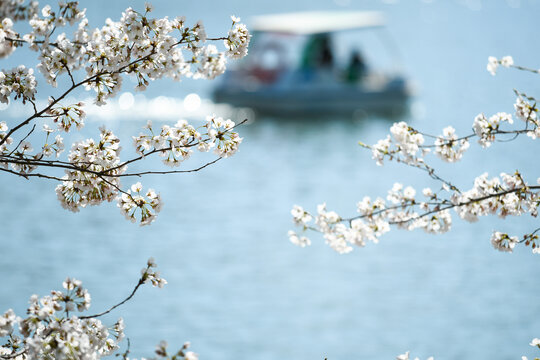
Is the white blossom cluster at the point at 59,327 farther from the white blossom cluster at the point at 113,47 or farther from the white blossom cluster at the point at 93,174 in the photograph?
the white blossom cluster at the point at 113,47

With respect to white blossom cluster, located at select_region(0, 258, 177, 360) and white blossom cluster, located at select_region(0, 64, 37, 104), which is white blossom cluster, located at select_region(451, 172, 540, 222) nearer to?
white blossom cluster, located at select_region(0, 258, 177, 360)

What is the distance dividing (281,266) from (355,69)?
1668cm

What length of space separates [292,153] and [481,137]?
1137 inches

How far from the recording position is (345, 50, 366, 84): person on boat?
35969 mm

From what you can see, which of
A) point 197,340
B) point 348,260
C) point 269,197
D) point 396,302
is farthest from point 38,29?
point 269,197

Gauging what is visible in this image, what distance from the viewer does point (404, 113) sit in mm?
38969

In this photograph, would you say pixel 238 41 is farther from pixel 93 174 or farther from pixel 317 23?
pixel 317 23

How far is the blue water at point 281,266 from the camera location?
661 inches

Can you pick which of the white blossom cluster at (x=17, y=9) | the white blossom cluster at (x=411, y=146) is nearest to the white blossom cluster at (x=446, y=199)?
the white blossom cluster at (x=411, y=146)

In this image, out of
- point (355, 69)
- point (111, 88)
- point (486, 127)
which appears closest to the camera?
point (111, 88)

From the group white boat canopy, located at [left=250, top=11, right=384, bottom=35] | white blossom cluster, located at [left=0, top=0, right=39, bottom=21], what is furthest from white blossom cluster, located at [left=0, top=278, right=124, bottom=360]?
white boat canopy, located at [left=250, top=11, right=384, bottom=35]

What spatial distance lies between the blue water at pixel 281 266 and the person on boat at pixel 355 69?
2.73m

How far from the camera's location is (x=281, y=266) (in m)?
20.8

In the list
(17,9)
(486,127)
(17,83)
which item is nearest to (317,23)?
(486,127)
